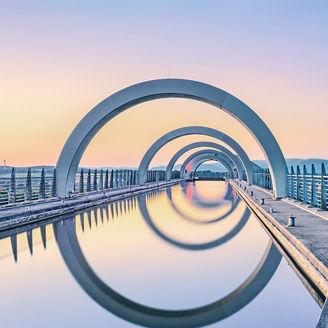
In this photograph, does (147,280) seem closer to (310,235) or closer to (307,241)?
(307,241)

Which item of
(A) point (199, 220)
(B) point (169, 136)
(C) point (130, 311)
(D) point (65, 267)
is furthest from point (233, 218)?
(B) point (169, 136)

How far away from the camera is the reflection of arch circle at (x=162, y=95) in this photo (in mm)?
15742

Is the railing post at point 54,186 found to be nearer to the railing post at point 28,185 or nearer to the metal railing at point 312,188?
the railing post at point 28,185

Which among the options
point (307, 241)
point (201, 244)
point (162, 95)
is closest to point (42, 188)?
point (162, 95)

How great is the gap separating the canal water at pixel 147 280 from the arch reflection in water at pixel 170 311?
12mm

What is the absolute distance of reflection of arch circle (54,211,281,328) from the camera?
4.04 metres

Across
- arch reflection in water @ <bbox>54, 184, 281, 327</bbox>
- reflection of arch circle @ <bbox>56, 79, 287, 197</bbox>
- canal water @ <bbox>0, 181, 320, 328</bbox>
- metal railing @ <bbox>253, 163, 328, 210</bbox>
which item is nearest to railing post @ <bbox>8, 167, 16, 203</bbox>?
reflection of arch circle @ <bbox>56, 79, 287, 197</bbox>

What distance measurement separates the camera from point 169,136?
31219 mm

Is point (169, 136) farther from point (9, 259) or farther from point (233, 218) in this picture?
point (9, 259)

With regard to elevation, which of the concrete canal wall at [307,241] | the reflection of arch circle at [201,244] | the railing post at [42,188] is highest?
the railing post at [42,188]

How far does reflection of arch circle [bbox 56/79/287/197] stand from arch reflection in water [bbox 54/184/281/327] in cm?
956

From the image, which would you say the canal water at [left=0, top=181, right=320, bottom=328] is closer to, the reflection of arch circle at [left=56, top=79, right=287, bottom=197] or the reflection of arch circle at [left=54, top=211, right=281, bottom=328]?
the reflection of arch circle at [left=54, top=211, right=281, bottom=328]

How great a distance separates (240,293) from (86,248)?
3771 mm

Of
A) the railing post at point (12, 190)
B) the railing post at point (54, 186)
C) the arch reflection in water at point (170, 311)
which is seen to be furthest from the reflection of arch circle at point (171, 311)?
the railing post at point (54, 186)
